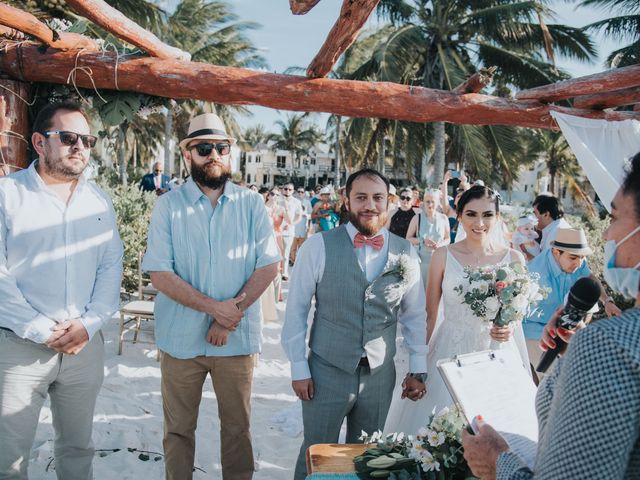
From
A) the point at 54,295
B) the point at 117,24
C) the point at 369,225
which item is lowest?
the point at 54,295

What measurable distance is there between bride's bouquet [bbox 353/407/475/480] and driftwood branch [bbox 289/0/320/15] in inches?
85.4

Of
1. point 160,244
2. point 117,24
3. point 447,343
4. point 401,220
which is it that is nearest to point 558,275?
point 447,343

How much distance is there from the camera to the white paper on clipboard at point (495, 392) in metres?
1.80

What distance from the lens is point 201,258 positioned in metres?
3.19

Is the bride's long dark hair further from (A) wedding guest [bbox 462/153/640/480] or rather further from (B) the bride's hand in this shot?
(A) wedding guest [bbox 462/153/640/480]

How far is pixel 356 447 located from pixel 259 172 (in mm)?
77458

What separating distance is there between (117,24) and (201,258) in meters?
1.94

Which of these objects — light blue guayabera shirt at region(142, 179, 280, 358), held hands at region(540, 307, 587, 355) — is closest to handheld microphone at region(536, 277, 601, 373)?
held hands at region(540, 307, 587, 355)

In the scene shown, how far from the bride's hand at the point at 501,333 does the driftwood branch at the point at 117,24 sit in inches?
134

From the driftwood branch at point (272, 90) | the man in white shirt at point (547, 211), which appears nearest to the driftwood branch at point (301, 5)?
the driftwood branch at point (272, 90)

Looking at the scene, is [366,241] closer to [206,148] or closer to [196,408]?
[206,148]

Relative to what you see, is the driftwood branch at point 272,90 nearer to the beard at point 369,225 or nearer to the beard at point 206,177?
the beard at point 206,177

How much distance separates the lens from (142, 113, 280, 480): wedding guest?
311 cm

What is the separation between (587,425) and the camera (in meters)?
1.04
